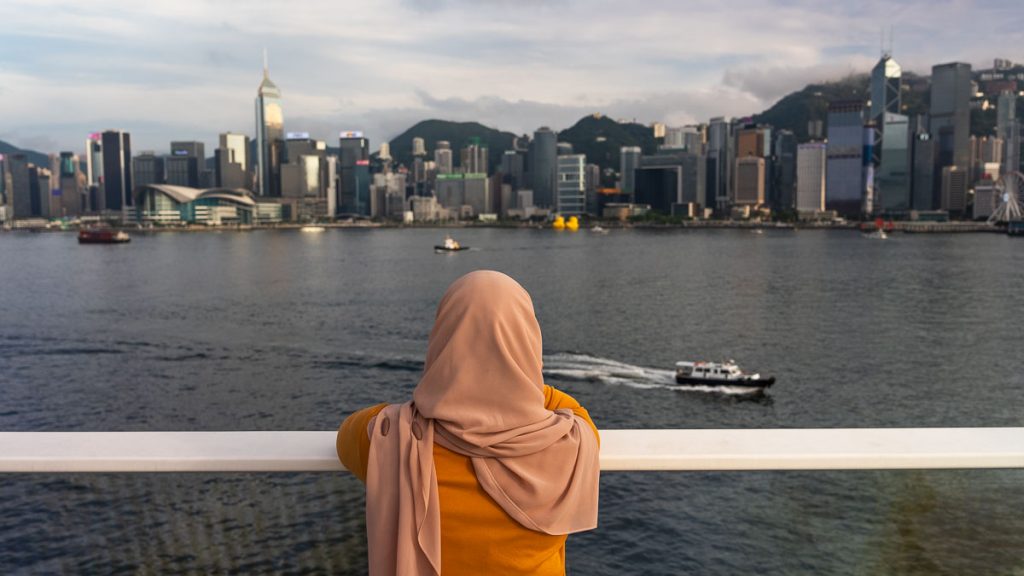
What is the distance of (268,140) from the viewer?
18250 centimetres

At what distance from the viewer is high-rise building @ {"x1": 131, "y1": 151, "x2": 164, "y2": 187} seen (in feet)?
559

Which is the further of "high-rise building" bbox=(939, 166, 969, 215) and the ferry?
"high-rise building" bbox=(939, 166, 969, 215)

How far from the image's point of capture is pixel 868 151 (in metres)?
152

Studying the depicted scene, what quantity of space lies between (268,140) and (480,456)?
19119 cm

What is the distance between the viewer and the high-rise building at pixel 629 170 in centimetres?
16325

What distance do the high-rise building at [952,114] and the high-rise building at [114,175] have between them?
150 metres

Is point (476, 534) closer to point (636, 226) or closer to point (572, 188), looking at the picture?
point (636, 226)

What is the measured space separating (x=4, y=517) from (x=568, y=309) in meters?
34.6

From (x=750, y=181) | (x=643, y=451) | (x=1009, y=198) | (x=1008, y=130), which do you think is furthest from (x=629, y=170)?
(x=643, y=451)

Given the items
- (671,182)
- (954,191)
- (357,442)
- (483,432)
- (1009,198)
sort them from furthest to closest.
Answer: (671,182)
(954,191)
(1009,198)
(357,442)
(483,432)

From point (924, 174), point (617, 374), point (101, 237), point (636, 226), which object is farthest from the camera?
point (924, 174)

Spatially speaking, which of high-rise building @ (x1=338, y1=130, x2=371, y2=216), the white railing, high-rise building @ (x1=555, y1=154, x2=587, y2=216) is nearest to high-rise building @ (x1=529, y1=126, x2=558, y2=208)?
high-rise building @ (x1=555, y1=154, x2=587, y2=216)

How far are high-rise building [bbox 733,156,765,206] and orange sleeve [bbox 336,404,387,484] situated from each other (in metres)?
162

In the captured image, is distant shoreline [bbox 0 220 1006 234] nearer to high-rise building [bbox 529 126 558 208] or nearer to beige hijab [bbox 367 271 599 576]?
high-rise building [bbox 529 126 558 208]
